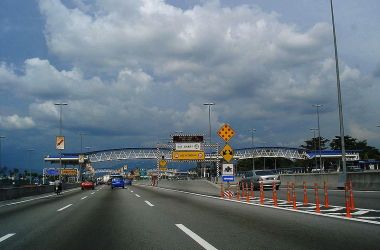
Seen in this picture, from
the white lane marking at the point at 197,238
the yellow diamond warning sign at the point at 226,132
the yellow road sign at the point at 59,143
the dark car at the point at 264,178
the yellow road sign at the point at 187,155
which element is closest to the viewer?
the white lane marking at the point at 197,238

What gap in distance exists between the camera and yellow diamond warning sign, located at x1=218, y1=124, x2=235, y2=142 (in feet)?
103

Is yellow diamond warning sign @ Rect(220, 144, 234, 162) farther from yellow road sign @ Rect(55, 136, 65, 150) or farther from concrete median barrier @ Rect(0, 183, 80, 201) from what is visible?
yellow road sign @ Rect(55, 136, 65, 150)

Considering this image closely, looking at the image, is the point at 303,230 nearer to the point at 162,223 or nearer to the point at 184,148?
the point at 162,223

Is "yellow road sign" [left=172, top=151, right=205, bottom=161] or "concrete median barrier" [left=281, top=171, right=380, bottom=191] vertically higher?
"yellow road sign" [left=172, top=151, right=205, bottom=161]

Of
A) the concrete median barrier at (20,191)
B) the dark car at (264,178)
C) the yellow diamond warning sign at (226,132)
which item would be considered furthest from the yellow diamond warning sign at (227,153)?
the concrete median barrier at (20,191)

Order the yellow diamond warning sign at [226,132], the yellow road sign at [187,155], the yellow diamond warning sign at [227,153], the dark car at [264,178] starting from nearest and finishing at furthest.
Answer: the yellow diamond warning sign at [227,153] < the yellow diamond warning sign at [226,132] < the dark car at [264,178] < the yellow road sign at [187,155]

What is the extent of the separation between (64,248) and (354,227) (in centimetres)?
694

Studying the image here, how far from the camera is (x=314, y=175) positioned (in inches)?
1505

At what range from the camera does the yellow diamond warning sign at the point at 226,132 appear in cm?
3141

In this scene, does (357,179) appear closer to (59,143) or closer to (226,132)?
(226,132)

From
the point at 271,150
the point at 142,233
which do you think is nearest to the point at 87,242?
the point at 142,233

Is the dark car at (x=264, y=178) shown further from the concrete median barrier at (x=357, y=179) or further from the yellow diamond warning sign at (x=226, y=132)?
the yellow diamond warning sign at (x=226, y=132)

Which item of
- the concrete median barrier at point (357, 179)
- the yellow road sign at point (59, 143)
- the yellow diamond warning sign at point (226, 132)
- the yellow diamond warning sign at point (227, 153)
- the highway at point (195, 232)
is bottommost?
the highway at point (195, 232)

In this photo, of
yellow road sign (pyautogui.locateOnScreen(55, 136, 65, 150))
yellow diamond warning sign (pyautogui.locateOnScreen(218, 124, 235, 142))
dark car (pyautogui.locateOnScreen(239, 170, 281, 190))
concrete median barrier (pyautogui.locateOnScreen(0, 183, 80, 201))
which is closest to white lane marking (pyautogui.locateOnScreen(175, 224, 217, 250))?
yellow diamond warning sign (pyautogui.locateOnScreen(218, 124, 235, 142))
